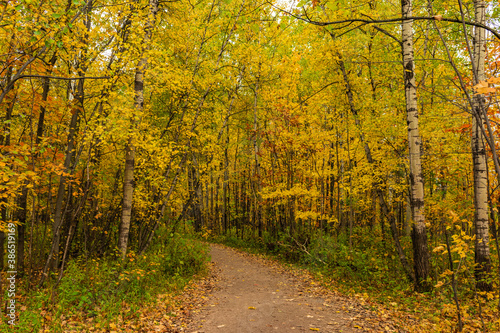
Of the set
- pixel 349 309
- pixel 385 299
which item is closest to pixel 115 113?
pixel 349 309

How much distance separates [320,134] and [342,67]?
2.83 meters

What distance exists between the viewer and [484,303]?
18.7ft

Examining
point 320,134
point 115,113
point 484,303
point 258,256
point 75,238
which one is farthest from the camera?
point 258,256

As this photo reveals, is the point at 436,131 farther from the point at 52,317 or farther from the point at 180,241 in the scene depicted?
the point at 52,317

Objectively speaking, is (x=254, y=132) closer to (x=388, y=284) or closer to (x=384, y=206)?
(x=384, y=206)

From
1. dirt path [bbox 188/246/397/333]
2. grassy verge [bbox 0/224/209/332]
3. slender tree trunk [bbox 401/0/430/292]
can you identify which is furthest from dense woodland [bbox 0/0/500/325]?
Result: dirt path [bbox 188/246/397/333]

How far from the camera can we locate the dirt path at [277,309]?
5020mm

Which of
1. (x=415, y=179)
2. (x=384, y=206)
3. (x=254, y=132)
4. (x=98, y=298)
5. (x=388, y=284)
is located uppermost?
(x=254, y=132)

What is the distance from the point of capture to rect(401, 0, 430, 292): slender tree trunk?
253 inches

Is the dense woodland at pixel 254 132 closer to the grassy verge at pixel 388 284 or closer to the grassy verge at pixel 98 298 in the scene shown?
the grassy verge at pixel 388 284

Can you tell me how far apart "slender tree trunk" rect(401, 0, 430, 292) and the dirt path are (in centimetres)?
171

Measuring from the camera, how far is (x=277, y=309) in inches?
232

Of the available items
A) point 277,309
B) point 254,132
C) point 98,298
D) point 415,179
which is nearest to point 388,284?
point 415,179

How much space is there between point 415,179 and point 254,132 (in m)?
8.21
